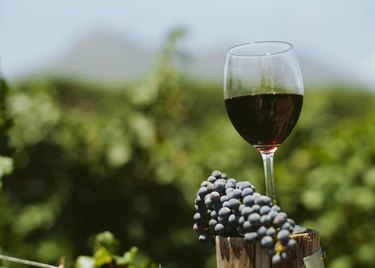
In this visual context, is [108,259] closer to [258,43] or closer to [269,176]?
[269,176]

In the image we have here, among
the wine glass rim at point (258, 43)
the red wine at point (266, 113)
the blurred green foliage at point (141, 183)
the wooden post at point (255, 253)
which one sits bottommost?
the blurred green foliage at point (141, 183)

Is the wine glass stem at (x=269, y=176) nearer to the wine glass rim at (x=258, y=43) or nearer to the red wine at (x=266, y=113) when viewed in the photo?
the red wine at (x=266, y=113)

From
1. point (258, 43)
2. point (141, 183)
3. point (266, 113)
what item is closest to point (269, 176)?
point (266, 113)

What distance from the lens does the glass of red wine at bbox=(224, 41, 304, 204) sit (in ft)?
6.54

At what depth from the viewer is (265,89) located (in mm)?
2029

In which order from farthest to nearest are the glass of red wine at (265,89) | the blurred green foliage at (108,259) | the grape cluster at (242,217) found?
the blurred green foliage at (108,259), the glass of red wine at (265,89), the grape cluster at (242,217)

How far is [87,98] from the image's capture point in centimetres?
1973

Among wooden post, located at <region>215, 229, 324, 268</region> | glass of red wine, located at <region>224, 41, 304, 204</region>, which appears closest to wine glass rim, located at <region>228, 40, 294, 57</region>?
glass of red wine, located at <region>224, 41, 304, 204</region>

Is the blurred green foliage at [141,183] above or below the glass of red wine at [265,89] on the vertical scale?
below

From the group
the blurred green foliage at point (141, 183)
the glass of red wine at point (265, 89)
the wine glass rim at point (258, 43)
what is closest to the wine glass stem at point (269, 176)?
the glass of red wine at point (265, 89)

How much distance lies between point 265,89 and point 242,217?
0.53 m

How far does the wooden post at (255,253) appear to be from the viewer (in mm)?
1662

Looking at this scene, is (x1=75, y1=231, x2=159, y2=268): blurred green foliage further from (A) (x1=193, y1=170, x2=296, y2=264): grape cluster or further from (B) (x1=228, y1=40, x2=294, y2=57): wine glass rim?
(B) (x1=228, y1=40, x2=294, y2=57): wine glass rim

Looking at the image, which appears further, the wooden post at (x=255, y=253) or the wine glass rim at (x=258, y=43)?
the wine glass rim at (x=258, y=43)
